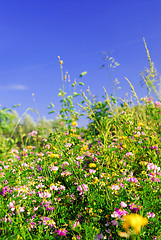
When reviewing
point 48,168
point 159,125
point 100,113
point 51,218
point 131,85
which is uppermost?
point 100,113

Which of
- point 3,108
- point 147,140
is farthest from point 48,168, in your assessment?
point 3,108

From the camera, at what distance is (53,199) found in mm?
2451

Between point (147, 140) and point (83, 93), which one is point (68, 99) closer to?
point (83, 93)

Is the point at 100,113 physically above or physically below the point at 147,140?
above

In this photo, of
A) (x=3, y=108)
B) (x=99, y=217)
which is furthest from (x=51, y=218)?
(x=3, y=108)

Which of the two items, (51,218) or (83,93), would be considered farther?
(83,93)

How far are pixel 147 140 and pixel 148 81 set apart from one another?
3.41 feet

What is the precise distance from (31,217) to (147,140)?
2.08 meters

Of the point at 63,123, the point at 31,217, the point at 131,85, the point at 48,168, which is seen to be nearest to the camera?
the point at 31,217

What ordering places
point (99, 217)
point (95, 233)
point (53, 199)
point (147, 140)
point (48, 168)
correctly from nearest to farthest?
point (95, 233), point (99, 217), point (53, 199), point (48, 168), point (147, 140)

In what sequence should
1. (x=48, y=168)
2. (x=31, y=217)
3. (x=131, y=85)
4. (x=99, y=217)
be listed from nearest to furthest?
(x=99, y=217) < (x=31, y=217) < (x=48, y=168) < (x=131, y=85)

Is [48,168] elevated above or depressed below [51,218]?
above

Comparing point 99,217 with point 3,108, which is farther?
point 3,108

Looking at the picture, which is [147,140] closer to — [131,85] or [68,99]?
[131,85]
